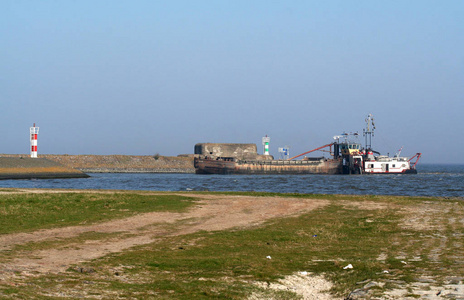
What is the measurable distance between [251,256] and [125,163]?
115336 mm

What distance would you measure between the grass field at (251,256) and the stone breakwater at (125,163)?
95552mm

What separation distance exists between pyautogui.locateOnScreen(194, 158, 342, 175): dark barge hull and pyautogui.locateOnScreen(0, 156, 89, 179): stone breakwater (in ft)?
108

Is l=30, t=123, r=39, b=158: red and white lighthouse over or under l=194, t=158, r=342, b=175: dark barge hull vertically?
Result: over

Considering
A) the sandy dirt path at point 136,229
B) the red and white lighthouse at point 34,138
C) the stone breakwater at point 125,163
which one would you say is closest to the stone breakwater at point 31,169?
the red and white lighthouse at point 34,138

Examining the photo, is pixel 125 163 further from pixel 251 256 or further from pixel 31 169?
pixel 251 256

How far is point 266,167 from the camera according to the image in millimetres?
103375

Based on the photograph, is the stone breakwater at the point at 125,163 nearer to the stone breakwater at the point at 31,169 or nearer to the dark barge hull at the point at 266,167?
the dark barge hull at the point at 266,167

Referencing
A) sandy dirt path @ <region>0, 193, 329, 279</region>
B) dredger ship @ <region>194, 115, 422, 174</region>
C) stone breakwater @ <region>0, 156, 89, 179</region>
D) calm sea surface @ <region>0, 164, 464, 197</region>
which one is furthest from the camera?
dredger ship @ <region>194, 115, 422, 174</region>

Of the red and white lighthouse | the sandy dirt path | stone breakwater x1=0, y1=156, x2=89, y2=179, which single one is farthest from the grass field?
the red and white lighthouse

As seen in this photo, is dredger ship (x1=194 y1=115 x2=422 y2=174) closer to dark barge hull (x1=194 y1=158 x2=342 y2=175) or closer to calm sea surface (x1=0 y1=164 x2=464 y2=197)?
dark barge hull (x1=194 y1=158 x2=342 y2=175)

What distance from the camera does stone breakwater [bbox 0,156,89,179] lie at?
6644cm

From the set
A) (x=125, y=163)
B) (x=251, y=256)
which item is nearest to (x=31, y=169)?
(x=125, y=163)

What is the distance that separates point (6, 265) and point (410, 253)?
9198 millimetres

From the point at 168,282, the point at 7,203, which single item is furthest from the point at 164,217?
the point at 168,282
